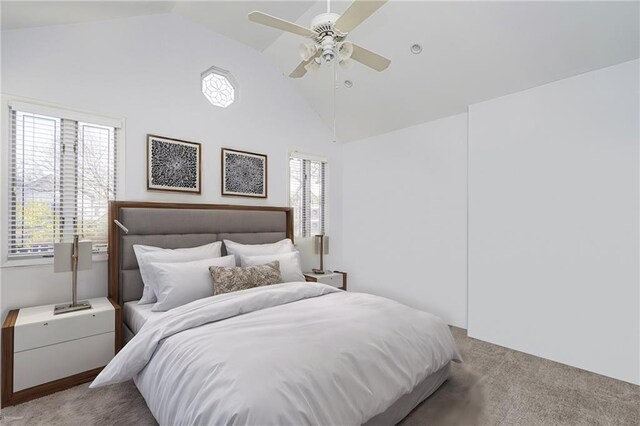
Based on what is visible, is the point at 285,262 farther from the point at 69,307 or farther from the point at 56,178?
the point at 56,178

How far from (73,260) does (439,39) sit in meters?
3.72

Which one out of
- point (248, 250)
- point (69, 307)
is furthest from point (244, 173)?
point (69, 307)

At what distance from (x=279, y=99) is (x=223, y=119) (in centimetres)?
91

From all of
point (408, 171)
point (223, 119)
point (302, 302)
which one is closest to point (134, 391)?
point (302, 302)

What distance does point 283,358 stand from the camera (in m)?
1.45

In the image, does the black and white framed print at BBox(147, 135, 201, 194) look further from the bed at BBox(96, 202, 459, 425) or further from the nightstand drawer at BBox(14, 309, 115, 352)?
the nightstand drawer at BBox(14, 309, 115, 352)

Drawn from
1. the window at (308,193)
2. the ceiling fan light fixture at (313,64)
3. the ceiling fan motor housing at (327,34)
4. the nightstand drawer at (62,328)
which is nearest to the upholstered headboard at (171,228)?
the nightstand drawer at (62,328)

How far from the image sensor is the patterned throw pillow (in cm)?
256

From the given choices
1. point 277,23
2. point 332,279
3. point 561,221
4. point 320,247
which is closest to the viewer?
point 277,23

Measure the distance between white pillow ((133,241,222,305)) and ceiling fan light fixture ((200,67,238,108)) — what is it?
70.3 inches

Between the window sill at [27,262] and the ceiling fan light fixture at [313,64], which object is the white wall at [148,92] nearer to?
the window sill at [27,262]

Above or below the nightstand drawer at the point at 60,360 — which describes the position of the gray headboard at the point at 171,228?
above

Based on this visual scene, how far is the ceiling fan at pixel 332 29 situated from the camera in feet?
5.76

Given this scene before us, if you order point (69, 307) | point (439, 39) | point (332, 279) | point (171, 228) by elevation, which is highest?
point (439, 39)
